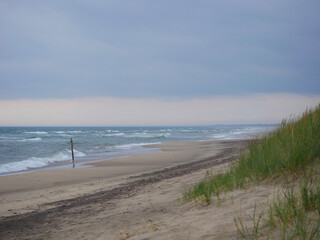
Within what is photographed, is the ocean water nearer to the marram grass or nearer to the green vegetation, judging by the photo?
the marram grass

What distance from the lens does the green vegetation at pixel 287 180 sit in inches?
133

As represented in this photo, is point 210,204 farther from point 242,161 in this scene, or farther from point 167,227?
point 242,161

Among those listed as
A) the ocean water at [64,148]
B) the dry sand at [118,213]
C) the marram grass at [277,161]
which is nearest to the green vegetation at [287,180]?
the marram grass at [277,161]

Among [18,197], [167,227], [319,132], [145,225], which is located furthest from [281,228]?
[18,197]

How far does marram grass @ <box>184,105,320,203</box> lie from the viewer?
5371mm

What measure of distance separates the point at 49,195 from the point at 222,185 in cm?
632

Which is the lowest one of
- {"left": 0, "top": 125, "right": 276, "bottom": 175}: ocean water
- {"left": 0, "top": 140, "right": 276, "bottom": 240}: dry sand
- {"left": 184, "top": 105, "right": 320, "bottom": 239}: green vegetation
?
{"left": 0, "top": 125, "right": 276, "bottom": 175}: ocean water

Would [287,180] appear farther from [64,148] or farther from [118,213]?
[64,148]

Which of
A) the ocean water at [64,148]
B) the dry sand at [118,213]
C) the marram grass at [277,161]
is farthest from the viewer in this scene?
the ocean water at [64,148]

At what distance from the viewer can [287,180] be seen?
5176 mm

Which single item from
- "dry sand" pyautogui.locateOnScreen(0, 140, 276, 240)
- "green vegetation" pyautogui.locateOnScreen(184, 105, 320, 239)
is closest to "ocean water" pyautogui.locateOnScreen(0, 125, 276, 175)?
"green vegetation" pyautogui.locateOnScreen(184, 105, 320, 239)

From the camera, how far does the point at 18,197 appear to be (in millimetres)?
9930

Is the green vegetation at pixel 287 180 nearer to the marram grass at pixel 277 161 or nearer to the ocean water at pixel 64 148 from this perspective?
the marram grass at pixel 277 161

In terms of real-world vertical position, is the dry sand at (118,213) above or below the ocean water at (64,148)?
above
